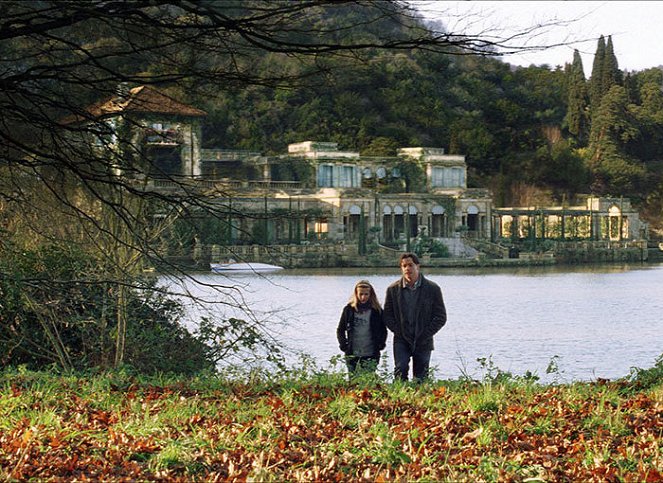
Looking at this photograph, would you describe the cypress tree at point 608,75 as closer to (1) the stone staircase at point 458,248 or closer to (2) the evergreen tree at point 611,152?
(2) the evergreen tree at point 611,152

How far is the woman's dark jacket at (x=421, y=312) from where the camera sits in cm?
816

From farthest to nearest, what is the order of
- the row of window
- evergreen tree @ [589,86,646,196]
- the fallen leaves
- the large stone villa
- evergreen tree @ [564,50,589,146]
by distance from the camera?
evergreen tree @ [564,50,589,146] < evergreen tree @ [589,86,646,196] < the row of window < the large stone villa < the fallen leaves

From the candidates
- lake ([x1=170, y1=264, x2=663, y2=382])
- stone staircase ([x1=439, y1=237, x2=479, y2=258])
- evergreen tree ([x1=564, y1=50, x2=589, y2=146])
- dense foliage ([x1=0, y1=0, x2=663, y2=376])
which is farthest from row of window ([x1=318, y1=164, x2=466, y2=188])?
evergreen tree ([x1=564, y1=50, x2=589, y2=146])

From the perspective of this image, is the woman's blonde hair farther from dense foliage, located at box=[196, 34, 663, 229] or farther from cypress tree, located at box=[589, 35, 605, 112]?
cypress tree, located at box=[589, 35, 605, 112]

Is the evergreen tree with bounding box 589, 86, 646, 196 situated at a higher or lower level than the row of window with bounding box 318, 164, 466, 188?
higher

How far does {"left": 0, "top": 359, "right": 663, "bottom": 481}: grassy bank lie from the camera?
480cm

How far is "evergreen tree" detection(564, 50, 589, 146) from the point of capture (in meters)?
74.0

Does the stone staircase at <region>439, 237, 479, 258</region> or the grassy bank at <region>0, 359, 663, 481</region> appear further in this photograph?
the stone staircase at <region>439, 237, 479, 258</region>

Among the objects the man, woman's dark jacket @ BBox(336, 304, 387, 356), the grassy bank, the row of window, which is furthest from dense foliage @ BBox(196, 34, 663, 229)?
the grassy bank

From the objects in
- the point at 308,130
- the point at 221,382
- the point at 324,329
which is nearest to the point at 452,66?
the point at 308,130

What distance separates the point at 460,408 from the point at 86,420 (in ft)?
6.80

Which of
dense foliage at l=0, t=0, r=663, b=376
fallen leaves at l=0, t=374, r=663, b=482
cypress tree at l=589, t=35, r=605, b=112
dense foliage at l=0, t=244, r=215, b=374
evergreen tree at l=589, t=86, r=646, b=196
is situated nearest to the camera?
fallen leaves at l=0, t=374, r=663, b=482

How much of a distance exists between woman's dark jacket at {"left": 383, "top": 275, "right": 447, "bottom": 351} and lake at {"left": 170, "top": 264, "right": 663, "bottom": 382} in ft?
1.84

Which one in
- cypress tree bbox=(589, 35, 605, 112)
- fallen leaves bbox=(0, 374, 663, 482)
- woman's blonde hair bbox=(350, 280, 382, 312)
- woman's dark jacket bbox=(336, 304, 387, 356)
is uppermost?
cypress tree bbox=(589, 35, 605, 112)
